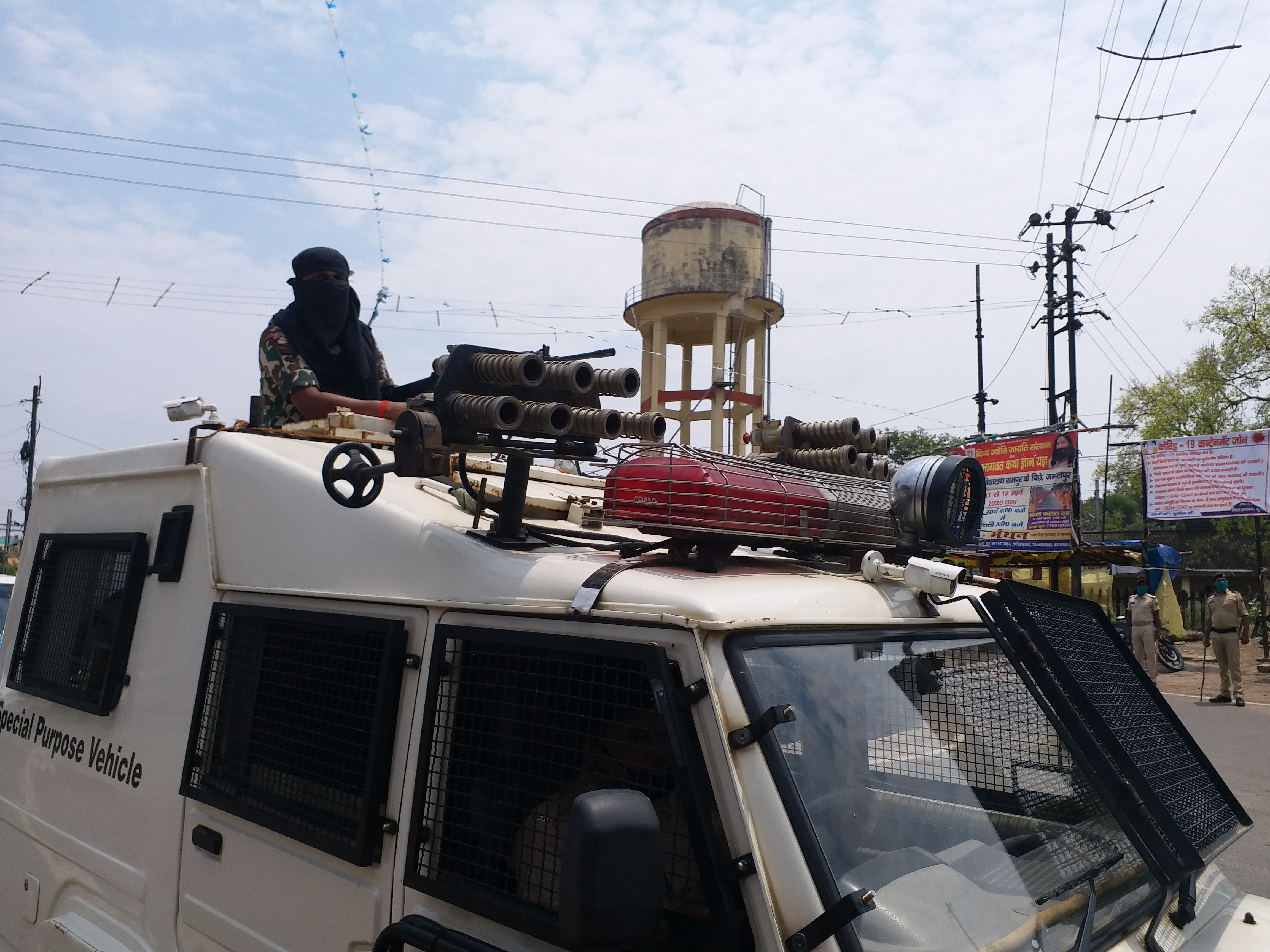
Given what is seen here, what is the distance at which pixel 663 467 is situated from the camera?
2209 mm

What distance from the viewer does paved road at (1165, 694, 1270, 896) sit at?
5.65 meters

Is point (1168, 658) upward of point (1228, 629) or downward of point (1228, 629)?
downward

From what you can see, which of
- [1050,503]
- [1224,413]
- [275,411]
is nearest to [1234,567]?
[1224,413]

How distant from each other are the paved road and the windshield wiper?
143 centimetres

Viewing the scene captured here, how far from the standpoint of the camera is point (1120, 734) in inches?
81.6

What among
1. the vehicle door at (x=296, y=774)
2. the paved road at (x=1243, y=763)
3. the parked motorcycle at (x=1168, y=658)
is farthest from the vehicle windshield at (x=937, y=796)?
the parked motorcycle at (x=1168, y=658)

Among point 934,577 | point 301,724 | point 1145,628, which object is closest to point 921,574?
point 934,577

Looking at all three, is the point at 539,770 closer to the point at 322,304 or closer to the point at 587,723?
the point at 587,723

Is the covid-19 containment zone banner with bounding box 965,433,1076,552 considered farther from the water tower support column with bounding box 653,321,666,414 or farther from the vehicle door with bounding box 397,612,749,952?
the vehicle door with bounding box 397,612,749,952

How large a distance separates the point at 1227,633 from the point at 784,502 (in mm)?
12694

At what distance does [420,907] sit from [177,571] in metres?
1.39

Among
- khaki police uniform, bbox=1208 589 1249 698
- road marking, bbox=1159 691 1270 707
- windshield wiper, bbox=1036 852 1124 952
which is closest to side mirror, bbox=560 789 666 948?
windshield wiper, bbox=1036 852 1124 952

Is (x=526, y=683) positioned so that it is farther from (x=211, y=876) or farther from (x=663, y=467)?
(x=211, y=876)

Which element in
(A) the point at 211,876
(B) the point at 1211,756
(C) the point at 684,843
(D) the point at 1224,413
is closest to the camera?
(C) the point at 684,843
